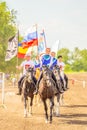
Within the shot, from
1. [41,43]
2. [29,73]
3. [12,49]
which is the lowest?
[29,73]

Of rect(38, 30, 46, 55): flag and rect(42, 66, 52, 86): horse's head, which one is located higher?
rect(38, 30, 46, 55): flag

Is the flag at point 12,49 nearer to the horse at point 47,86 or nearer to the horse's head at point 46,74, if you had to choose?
the horse at point 47,86

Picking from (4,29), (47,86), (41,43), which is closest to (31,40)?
(41,43)

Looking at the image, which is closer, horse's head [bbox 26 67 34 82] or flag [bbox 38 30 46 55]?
horse's head [bbox 26 67 34 82]

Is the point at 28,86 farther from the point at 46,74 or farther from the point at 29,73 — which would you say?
the point at 46,74

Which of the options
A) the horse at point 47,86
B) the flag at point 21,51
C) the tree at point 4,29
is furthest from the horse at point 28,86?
the tree at point 4,29

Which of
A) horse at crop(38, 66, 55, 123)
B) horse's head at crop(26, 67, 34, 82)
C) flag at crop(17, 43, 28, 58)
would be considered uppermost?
flag at crop(17, 43, 28, 58)

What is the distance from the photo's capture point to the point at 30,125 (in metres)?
16.3

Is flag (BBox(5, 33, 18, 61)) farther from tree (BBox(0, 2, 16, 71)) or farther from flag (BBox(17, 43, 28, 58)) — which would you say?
tree (BBox(0, 2, 16, 71))

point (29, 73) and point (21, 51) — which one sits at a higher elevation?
point (21, 51)

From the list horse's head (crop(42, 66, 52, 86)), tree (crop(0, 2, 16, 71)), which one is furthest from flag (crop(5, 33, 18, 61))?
tree (crop(0, 2, 16, 71))

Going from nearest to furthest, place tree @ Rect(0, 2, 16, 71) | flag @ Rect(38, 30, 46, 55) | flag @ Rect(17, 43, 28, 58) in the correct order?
flag @ Rect(38, 30, 46, 55) → flag @ Rect(17, 43, 28, 58) → tree @ Rect(0, 2, 16, 71)

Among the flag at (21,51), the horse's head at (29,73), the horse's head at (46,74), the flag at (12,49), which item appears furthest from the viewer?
the flag at (21,51)

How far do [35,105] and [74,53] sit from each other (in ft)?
449
